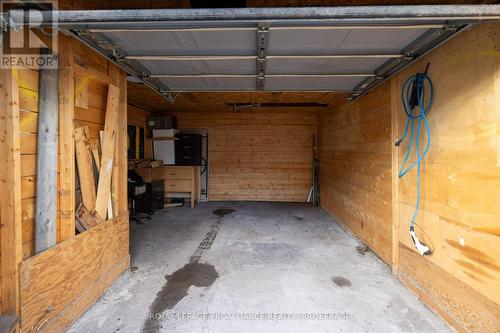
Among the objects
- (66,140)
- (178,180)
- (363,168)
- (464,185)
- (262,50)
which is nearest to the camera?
(464,185)

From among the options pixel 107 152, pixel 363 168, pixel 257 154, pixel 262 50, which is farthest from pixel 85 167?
pixel 257 154

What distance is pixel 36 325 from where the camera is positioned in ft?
4.44

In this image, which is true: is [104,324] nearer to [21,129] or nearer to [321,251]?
[21,129]

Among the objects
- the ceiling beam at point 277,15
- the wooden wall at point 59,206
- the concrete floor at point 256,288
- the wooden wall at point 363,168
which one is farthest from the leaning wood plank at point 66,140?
the wooden wall at point 363,168

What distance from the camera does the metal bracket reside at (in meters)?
1.43

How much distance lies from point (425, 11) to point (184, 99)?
375cm

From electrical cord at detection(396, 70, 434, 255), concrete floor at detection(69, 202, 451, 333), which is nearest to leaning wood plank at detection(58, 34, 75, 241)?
concrete floor at detection(69, 202, 451, 333)

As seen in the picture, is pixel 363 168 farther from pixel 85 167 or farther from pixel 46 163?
pixel 46 163

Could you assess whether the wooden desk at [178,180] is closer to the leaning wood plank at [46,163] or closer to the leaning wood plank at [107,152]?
the leaning wood plank at [107,152]

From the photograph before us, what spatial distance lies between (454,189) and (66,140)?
2.64 meters

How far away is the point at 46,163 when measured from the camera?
1.48m

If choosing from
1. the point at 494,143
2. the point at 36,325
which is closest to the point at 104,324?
the point at 36,325

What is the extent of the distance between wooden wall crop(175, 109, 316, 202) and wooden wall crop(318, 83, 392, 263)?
46.8 inches

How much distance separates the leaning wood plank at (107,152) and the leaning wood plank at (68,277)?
19 cm
